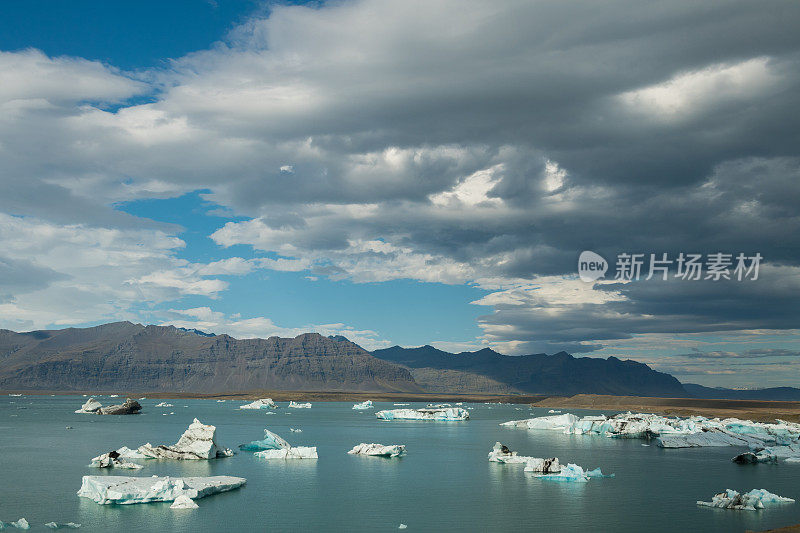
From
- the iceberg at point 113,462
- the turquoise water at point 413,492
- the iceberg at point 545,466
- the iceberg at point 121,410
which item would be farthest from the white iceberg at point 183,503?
the iceberg at point 121,410

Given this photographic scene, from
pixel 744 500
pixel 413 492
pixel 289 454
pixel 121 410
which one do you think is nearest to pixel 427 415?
pixel 121 410

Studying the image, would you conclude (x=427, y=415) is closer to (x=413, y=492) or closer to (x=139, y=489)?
(x=413, y=492)

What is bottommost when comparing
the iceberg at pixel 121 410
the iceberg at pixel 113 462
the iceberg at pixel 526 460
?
the iceberg at pixel 121 410

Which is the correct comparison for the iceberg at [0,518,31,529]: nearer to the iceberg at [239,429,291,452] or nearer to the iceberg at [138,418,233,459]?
the iceberg at [138,418,233,459]

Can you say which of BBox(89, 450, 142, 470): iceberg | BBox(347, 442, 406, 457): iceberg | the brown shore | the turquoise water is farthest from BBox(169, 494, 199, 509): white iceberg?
the brown shore

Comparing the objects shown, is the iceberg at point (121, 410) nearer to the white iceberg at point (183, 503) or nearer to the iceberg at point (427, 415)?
the iceberg at point (427, 415)

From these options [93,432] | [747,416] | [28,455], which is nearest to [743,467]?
[28,455]

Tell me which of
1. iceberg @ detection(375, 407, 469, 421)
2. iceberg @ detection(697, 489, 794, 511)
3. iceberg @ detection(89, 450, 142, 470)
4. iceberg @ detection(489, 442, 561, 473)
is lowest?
iceberg @ detection(375, 407, 469, 421)
